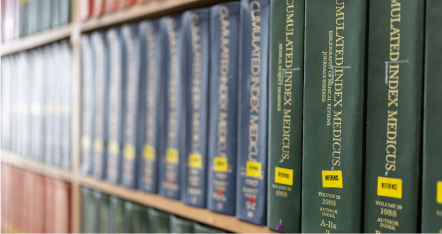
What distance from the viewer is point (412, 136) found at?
0.38 meters

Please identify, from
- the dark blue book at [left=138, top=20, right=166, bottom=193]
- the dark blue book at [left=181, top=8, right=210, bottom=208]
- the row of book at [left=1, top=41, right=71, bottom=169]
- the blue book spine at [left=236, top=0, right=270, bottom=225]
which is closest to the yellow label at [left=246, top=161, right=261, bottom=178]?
the blue book spine at [left=236, top=0, right=270, bottom=225]

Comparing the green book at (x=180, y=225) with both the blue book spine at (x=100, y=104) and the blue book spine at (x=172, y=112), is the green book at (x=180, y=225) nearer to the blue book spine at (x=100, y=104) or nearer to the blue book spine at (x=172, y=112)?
the blue book spine at (x=172, y=112)

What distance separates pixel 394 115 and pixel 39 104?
3.61 ft

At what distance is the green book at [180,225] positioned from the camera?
0.63m

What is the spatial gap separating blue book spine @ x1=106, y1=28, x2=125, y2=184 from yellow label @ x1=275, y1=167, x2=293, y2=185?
46 cm

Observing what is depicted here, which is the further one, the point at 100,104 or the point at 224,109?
the point at 100,104

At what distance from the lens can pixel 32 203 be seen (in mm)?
1057

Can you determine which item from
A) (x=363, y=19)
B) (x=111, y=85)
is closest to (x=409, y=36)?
(x=363, y=19)

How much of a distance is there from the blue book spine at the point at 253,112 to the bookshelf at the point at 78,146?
1.9 inches

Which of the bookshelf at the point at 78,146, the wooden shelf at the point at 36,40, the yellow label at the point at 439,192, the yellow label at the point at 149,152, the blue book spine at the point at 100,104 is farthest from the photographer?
the wooden shelf at the point at 36,40

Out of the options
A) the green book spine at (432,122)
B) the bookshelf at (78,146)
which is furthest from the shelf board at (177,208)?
the green book spine at (432,122)

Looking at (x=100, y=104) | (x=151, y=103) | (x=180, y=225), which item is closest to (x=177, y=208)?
(x=180, y=225)

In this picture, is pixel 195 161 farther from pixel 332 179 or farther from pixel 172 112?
pixel 332 179

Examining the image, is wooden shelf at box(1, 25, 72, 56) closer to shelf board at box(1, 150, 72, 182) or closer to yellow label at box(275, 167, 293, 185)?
shelf board at box(1, 150, 72, 182)
